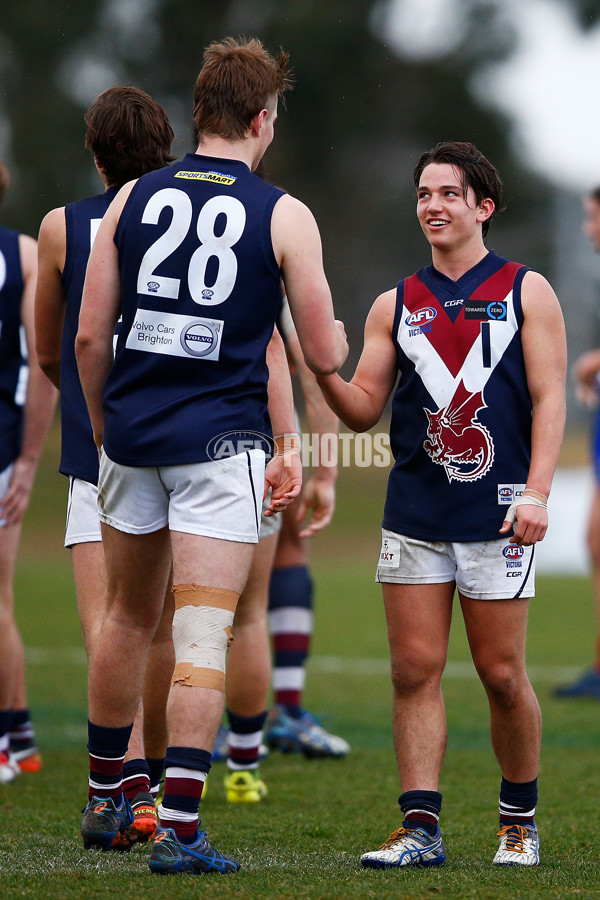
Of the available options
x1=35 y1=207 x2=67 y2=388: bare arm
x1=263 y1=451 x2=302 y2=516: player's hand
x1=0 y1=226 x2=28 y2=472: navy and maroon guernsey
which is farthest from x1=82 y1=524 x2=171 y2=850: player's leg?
x1=0 y1=226 x2=28 y2=472: navy and maroon guernsey

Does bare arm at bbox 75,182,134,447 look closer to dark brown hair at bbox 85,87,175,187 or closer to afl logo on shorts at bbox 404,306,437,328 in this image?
dark brown hair at bbox 85,87,175,187

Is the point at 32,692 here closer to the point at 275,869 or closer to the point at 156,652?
the point at 156,652

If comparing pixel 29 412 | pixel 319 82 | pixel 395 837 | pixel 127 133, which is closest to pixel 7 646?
pixel 29 412

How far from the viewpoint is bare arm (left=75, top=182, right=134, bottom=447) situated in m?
2.78

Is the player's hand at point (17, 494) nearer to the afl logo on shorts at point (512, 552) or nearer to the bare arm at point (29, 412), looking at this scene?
the bare arm at point (29, 412)

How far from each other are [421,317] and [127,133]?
0.92 metres

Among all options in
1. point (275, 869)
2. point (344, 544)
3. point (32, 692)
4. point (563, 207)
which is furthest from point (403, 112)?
point (275, 869)

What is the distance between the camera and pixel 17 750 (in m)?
4.73

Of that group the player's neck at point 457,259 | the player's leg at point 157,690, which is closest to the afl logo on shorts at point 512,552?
the player's neck at point 457,259

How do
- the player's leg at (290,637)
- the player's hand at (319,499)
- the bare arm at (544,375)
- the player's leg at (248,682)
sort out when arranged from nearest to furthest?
the bare arm at (544,375) → the player's hand at (319,499) → the player's leg at (248,682) → the player's leg at (290,637)

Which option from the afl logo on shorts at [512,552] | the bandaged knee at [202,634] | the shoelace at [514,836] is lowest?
the shoelace at [514,836]

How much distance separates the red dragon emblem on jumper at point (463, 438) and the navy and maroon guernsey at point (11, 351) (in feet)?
6.16

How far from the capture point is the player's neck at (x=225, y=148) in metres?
2.81

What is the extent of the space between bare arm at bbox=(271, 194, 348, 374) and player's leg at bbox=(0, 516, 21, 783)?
77.6 inches
